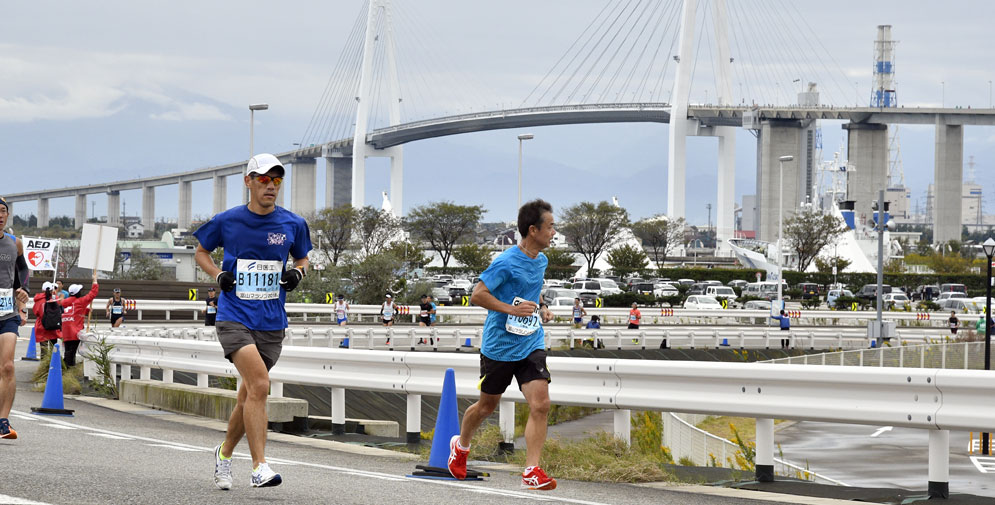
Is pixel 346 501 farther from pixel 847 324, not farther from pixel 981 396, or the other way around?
pixel 847 324

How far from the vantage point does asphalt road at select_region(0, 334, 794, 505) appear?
272 inches

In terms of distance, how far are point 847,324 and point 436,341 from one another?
21.2 m

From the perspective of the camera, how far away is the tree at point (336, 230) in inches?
3433

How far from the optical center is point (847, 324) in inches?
1857

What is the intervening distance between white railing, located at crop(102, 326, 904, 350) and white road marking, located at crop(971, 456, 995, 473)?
14254 mm

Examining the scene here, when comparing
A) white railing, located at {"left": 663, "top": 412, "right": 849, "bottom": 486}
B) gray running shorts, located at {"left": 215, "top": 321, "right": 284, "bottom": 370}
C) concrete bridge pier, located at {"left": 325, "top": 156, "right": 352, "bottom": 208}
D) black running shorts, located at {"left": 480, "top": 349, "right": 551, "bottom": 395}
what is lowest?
white railing, located at {"left": 663, "top": 412, "right": 849, "bottom": 486}

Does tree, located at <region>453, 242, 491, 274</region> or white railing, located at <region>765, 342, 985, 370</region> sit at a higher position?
tree, located at <region>453, 242, 491, 274</region>

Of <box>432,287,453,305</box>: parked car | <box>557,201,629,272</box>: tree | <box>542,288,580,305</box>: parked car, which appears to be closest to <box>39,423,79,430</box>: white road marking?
<box>542,288,580,305</box>: parked car

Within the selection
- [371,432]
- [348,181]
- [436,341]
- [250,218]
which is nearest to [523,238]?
[250,218]

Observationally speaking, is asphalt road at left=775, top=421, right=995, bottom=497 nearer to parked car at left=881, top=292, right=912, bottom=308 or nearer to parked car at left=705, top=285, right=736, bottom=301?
parked car at left=881, top=292, right=912, bottom=308

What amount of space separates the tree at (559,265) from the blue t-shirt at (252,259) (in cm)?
7085

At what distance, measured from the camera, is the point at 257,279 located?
23.8 feet

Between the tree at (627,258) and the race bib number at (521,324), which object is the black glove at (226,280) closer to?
the race bib number at (521,324)

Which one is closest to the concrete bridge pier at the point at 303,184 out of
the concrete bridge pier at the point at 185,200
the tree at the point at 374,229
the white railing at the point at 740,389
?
the concrete bridge pier at the point at 185,200
